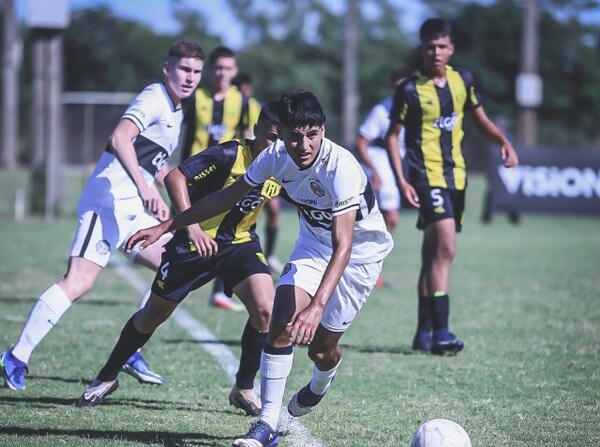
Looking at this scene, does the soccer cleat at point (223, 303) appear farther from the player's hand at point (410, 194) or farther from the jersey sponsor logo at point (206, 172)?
the jersey sponsor logo at point (206, 172)

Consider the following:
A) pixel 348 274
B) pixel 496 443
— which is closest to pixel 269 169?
pixel 348 274

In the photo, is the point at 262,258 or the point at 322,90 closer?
the point at 262,258

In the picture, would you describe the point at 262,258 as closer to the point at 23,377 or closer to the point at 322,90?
the point at 23,377

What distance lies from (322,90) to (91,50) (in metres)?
13.7

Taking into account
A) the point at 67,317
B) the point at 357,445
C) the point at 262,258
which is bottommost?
the point at 67,317

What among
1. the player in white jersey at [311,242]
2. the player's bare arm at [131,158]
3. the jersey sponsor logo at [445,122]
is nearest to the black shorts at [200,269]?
the player in white jersey at [311,242]

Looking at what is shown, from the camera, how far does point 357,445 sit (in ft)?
15.9

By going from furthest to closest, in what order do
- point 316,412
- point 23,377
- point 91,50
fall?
point 91,50
point 23,377
point 316,412

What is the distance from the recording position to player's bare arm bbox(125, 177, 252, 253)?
502 centimetres

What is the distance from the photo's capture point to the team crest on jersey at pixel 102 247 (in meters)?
6.23

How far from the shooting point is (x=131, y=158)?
6078 mm

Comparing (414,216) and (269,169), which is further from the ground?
(269,169)

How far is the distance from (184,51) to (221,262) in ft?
4.98

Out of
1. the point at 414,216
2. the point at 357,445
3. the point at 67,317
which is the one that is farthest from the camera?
the point at 414,216
